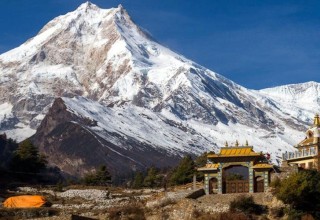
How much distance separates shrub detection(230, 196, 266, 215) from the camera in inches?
2734

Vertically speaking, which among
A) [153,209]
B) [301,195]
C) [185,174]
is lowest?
[153,209]

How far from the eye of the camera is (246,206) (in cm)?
7000

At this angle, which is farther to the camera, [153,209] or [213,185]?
[213,185]

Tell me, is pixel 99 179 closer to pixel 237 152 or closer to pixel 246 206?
pixel 237 152

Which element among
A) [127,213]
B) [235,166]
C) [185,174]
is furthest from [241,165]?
[185,174]

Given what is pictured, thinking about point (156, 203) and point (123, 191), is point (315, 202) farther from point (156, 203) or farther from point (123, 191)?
point (123, 191)

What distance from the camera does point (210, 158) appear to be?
3201 inches

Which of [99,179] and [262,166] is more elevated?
[99,179]

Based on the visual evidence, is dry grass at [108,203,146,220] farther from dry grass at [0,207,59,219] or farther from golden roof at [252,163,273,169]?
golden roof at [252,163,273,169]

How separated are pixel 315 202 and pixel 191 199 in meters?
10.6

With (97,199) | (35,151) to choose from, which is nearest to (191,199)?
(97,199)

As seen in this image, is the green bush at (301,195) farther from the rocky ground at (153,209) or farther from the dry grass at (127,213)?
the dry grass at (127,213)

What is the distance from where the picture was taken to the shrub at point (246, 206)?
6944 centimetres

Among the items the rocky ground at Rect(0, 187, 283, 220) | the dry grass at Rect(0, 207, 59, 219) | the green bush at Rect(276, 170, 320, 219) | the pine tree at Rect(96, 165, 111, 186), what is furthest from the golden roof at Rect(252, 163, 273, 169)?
the pine tree at Rect(96, 165, 111, 186)
